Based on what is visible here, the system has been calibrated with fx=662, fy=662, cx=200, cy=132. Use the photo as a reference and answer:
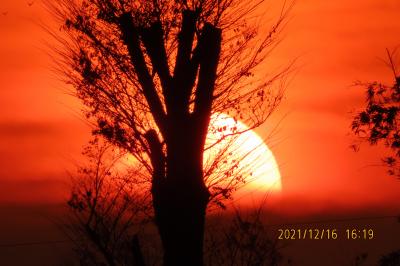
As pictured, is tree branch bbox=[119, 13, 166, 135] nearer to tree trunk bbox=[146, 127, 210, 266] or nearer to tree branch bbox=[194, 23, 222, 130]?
tree trunk bbox=[146, 127, 210, 266]

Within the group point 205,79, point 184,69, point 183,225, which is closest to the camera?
point 183,225

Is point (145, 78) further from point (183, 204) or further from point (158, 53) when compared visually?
point (183, 204)

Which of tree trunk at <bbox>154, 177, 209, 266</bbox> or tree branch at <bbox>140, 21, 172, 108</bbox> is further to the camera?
tree branch at <bbox>140, 21, 172, 108</bbox>

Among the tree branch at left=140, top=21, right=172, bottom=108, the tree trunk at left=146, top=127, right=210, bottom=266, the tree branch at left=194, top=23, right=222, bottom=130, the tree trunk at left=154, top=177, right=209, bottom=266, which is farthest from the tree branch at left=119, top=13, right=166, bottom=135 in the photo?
the tree trunk at left=154, top=177, right=209, bottom=266

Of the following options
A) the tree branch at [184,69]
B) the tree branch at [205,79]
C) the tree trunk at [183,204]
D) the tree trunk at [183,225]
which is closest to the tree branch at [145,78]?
the tree branch at [184,69]

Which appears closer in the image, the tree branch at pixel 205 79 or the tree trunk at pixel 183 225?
the tree trunk at pixel 183 225

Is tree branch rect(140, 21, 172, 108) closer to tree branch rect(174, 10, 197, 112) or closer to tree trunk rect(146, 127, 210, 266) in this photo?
tree branch rect(174, 10, 197, 112)

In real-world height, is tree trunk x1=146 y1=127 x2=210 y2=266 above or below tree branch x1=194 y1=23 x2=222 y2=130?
below

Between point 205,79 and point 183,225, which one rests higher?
point 205,79

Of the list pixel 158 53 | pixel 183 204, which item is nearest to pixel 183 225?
pixel 183 204

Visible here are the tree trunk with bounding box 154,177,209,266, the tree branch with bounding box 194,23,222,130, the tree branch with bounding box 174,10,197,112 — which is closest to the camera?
the tree trunk with bounding box 154,177,209,266

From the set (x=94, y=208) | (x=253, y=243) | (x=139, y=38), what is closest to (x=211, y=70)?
(x=139, y=38)

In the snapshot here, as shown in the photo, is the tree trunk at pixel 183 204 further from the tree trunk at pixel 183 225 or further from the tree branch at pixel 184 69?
the tree branch at pixel 184 69

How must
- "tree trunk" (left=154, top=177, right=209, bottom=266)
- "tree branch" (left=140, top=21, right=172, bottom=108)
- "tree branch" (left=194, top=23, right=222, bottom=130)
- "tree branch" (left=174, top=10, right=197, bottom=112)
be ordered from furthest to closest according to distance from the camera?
1. "tree branch" (left=140, top=21, right=172, bottom=108)
2. "tree branch" (left=174, top=10, right=197, bottom=112)
3. "tree branch" (left=194, top=23, right=222, bottom=130)
4. "tree trunk" (left=154, top=177, right=209, bottom=266)
